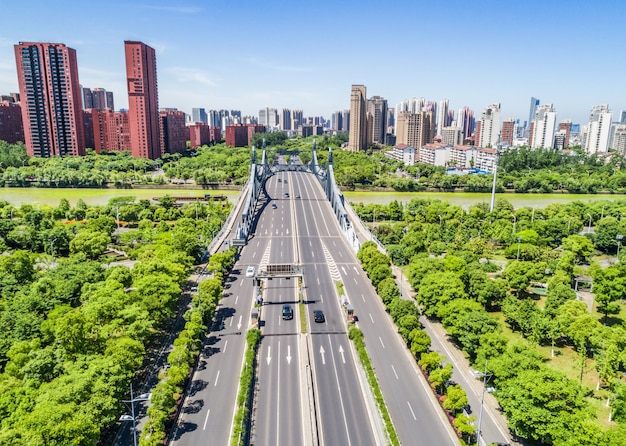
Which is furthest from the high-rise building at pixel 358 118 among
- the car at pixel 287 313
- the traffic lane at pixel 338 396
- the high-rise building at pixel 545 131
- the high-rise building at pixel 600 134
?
the traffic lane at pixel 338 396

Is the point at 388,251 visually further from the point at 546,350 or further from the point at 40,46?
the point at 40,46

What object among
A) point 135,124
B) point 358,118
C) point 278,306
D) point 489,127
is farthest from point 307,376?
point 489,127

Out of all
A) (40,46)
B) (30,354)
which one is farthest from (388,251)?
(40,46)

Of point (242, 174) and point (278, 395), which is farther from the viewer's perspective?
point (242, 174)

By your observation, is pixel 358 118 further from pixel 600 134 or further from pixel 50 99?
pixel 50 99

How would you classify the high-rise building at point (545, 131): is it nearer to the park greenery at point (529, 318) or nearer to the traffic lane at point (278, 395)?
the park greenery at point (529, 318)
